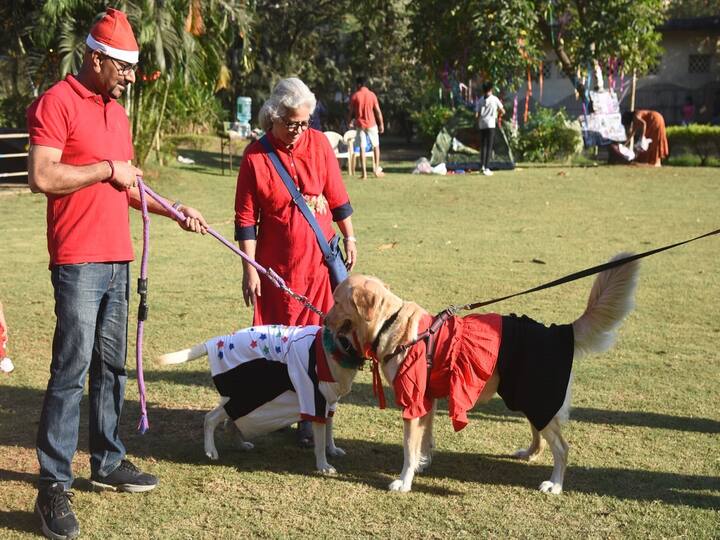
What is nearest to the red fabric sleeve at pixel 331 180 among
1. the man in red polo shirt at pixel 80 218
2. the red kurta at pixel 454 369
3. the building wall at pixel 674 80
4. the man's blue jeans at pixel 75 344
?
the red kurta at pixel 454 369

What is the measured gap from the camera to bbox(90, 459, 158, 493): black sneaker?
4.61m

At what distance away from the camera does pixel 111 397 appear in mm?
4539

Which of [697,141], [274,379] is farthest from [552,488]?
[697,141]

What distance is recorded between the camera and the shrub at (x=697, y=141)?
76.2ft

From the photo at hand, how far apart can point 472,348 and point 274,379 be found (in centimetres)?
120

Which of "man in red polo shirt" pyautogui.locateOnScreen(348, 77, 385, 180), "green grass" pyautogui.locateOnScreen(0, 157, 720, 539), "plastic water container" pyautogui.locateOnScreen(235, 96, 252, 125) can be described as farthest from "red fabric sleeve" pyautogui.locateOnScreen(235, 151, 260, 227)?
"plastic water container" pyautogui.locateOnScreen(235, 96, 252, 125)

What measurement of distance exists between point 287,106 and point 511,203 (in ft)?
39.2

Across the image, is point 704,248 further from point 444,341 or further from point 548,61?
point 548,61

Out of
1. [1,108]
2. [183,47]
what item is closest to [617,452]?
[183,47]

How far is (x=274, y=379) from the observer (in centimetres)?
501

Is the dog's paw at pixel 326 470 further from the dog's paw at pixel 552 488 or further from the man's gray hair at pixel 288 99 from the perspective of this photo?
the man's gray hair at pixel 288 99

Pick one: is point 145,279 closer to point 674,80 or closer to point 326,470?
point 326,470

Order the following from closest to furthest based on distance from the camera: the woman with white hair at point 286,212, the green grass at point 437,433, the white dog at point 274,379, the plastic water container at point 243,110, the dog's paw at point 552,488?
1. the green grass at point 437,433
2. the dog's paw at point 552,488
3. the white dog at point 274,379
4. the woman with white hair at point 286,212
5. the plastic water container at point 243,110

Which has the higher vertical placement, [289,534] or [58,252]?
[58,252]
